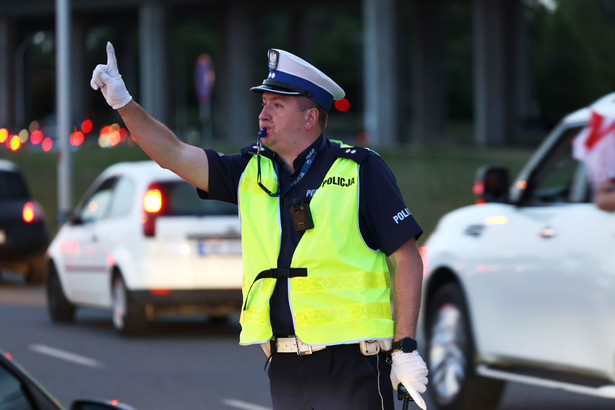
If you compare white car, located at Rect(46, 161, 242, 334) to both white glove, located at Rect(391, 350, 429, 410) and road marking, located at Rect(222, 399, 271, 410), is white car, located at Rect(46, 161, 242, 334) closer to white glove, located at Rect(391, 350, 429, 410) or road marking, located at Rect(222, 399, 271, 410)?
road marking, located at Rect(222, 399, 271, 410)

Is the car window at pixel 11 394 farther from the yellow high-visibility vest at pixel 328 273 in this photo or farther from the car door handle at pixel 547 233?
the car door handle at pixel 547 233

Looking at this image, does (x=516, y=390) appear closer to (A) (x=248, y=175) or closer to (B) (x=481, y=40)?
(A) (x=248, y=175)

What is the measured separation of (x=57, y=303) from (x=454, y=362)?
8.01 m

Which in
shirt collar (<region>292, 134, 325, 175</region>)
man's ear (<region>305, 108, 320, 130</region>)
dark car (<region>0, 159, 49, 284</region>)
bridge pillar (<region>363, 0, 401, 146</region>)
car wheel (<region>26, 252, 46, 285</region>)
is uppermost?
bridge pillar (<region>363, 0, 401, 146</region>)

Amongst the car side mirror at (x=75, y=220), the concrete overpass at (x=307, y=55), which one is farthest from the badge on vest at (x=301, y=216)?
the concrete overpass at (x=307, y=55)

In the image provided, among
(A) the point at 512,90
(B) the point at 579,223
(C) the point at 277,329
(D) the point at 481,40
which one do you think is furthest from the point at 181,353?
(A) the point at 512,90

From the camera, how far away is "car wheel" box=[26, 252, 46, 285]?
73.0ft

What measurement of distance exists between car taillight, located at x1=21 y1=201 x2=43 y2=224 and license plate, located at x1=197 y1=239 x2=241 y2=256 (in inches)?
340

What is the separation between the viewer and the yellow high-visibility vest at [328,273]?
464cm

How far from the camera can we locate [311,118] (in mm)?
4844

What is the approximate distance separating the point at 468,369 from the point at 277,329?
452 centimetres

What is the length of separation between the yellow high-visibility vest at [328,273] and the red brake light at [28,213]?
1777 cm

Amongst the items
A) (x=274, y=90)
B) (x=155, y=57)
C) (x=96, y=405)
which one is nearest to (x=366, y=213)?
(x=274, y=90)

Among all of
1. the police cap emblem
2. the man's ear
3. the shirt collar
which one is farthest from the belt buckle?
the police cap emblem
